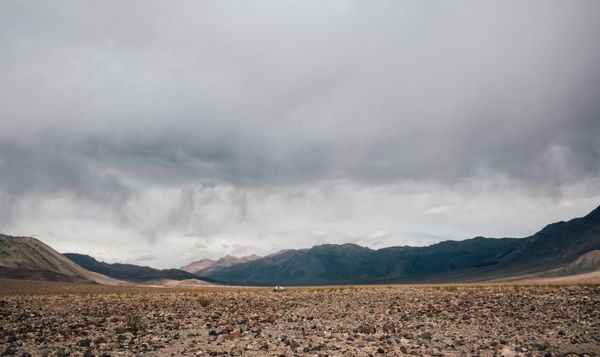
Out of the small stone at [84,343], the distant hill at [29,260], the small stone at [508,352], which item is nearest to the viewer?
the small stone at [508,352]

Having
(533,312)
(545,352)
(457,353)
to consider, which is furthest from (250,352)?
(533,312)

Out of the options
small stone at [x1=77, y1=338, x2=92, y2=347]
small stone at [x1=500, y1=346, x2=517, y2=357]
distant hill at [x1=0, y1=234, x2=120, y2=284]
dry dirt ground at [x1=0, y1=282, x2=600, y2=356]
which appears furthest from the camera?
distant hill at [x1=0, y1=234, x2=120, y2=284]

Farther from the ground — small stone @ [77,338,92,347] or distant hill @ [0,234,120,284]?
distant hill @ [0,234,120,284]

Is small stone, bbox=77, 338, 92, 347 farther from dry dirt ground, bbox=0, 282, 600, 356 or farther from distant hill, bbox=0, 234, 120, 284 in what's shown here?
distant hill, bbox=0, 234, 120, 284

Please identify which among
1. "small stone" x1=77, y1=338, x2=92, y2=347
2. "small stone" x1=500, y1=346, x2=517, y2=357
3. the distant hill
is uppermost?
the distant hill

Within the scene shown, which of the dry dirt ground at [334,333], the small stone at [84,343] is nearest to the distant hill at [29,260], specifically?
the dry dirt ground at [334,333]

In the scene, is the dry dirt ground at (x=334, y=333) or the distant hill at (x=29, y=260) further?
the distant hill at (x=29, y=260)

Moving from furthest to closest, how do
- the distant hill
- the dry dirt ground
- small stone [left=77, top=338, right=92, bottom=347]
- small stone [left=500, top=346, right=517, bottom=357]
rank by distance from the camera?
1. the distant hill
2. small stone [left=77, top=338, right=92, bottom=347]
3. the dry dirt ground
4. small stone [left=500, top=346, right=517, bottom=357]

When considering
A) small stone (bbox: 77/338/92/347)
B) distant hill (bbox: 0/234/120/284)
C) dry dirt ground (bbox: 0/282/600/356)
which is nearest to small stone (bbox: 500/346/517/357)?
dry dirt ground (bbox: 0/282/600/356)

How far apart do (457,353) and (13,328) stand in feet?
63.2

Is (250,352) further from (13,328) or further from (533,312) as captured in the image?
(533,312)

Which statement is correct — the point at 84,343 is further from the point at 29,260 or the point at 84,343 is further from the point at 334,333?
the point at 29,260

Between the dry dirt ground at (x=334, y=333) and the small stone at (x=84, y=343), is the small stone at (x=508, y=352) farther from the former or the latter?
the small stone at (x=84, y=343)

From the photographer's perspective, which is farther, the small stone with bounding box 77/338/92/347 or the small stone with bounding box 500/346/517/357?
the small stone with bounding box 77/338/92/347
